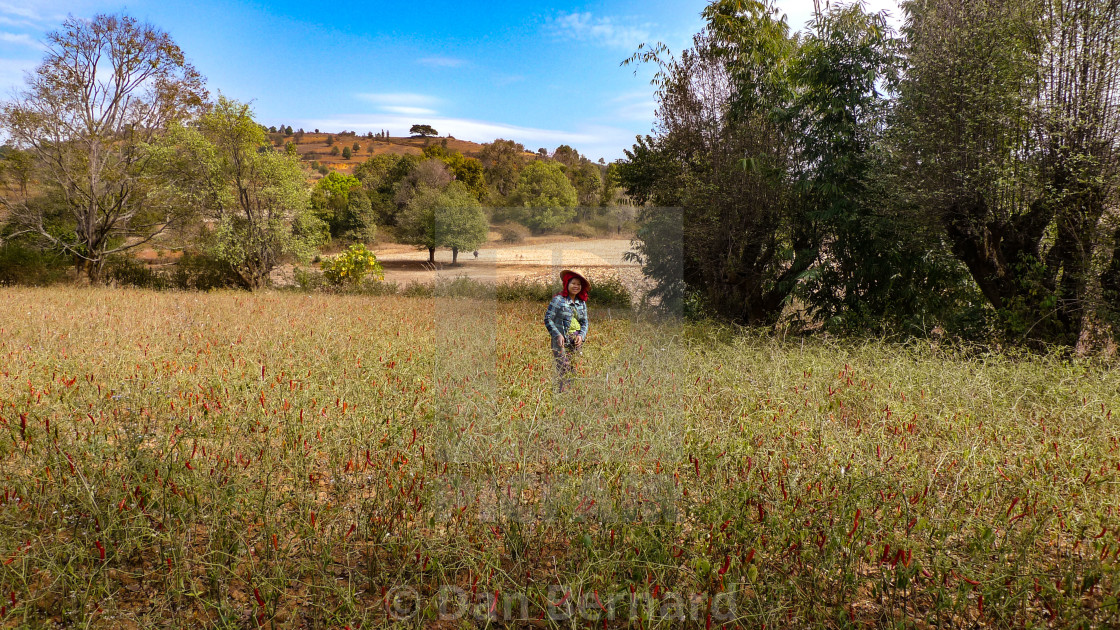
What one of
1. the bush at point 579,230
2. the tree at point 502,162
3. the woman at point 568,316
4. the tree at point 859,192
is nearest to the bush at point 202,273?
the bush at point 579,230

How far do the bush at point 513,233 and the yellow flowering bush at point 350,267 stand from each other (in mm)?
7822

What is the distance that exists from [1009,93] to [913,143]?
1205mm

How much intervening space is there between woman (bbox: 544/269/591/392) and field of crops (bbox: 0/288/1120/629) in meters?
0.53

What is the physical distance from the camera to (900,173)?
8336 mm

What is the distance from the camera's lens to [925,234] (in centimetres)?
842

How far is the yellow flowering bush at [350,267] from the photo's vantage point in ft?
58.3

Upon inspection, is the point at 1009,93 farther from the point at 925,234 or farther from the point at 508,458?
the point at 508,458

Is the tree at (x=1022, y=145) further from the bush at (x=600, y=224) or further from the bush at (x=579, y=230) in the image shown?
the bush at (x=600, y=224)

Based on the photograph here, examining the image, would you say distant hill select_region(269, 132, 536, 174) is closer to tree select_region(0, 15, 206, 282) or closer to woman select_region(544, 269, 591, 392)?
tree select_region(0, 15, 206, 282)

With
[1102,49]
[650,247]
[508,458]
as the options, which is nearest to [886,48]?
[1102,49]

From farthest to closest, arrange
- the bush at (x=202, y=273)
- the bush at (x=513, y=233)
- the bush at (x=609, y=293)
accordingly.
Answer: the bush at (x=202, y=273) < the bush at (x=609, y=293) < the bush at (x=513, y=233)

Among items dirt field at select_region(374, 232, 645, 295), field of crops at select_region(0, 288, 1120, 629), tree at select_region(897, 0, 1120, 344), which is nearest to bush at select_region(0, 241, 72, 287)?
dirt field at select_region(374, 232, 645, 295)

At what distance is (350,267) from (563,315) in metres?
14.2

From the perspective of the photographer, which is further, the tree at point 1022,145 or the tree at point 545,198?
the tree at point 545,198
